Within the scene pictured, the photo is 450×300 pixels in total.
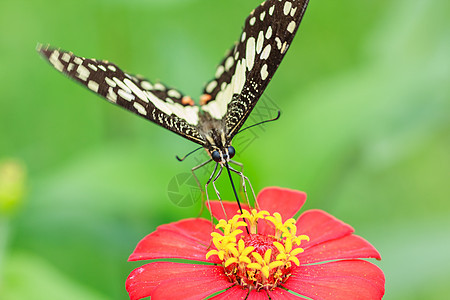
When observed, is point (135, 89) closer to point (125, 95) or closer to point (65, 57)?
point (125, 95)

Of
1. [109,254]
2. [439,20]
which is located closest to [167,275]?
[109,254]

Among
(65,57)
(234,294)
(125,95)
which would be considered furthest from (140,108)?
(234,294)

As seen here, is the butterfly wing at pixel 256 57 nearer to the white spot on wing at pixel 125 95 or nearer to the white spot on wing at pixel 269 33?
the white spot on wing at pixel 269 33

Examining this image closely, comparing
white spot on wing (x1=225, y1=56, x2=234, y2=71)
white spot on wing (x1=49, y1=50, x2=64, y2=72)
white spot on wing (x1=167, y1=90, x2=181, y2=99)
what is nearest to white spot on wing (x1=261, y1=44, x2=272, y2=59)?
white spot on wing (x1=225, y1=56, x2=234, y2=71)

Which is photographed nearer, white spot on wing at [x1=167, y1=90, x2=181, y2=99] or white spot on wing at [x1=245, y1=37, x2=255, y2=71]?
white spot on wing at [x1=245, y1=37, x2=255, y2=71]

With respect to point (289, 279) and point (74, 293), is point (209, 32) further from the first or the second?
point (289, 279)

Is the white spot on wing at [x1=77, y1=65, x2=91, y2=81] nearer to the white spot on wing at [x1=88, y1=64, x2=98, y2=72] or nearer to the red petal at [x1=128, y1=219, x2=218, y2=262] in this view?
the white spot on wing at [x1=88, y1=64, x2=98, y2=72]
